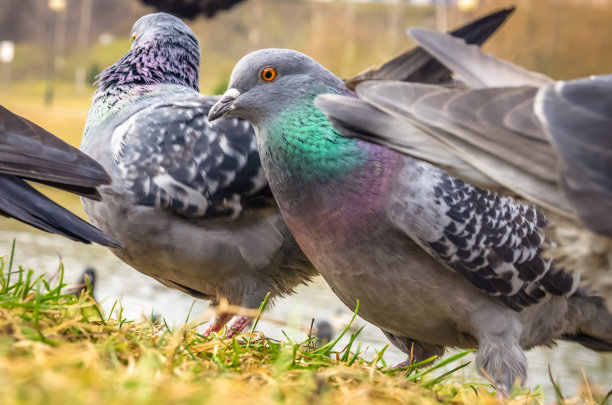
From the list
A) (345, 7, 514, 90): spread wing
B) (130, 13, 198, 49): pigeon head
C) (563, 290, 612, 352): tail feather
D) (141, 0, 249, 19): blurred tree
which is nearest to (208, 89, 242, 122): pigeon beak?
(345, 7, 514, 90): spread wing

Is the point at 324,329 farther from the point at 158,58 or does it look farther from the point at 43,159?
the point at 43,159

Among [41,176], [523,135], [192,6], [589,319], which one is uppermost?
[192,6]

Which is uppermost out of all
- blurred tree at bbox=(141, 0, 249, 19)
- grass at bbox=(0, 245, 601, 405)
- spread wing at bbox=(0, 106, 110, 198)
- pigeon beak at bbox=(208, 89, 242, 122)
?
blurred tree at bbox=(141, 0, 249, 19)

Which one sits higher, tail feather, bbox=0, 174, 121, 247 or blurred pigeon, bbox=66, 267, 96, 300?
tail feather, bbox=0, 174, 121, 247

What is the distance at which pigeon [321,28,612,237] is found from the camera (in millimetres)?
1592

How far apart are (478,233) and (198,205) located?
1.11 m

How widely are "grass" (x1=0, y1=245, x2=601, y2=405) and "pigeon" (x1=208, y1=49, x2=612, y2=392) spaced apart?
45 cm

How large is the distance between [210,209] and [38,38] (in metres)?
12.6

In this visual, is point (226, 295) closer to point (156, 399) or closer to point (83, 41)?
point (156, 399)

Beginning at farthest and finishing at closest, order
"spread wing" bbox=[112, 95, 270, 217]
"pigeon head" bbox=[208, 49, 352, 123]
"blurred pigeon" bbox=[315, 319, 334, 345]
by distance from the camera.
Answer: "blurred pigeon" bbox=[315, 319, 334, 345]
"spread wing" bbox=[112, 95, 270, 217]
"pigeon head" bbox=[208, 49, 352, 123]

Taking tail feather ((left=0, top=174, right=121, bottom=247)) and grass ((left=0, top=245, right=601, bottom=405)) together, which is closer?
grass ((left=0, top=245, right=601, bottom=405))

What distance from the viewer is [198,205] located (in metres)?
2.80

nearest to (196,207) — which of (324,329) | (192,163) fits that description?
(192,163)

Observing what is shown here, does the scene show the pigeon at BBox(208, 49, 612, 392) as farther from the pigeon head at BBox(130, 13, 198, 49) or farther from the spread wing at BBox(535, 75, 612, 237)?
the pigeon head at BBox(130, 13, 198, 49)
